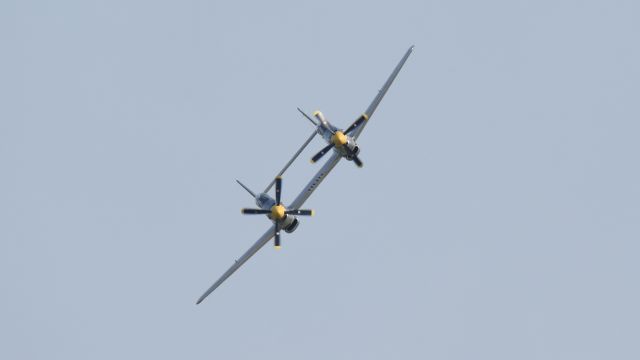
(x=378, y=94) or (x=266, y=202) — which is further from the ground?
(x=378, y=94)

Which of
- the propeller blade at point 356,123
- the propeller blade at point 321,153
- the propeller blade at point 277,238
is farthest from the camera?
the propeller blade at point 356,123

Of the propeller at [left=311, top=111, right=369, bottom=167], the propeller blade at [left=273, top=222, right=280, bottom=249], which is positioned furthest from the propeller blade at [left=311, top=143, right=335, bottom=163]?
the propeller blade at [left=273, top=222, right=280, bottom=249]

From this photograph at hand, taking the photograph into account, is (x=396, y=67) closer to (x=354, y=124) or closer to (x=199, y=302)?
(x=354, y=124)

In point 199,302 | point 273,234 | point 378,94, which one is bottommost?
point 199,302

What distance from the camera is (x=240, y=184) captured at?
11238 cm

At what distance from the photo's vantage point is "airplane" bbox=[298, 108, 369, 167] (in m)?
113

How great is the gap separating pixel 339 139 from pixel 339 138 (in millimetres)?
133

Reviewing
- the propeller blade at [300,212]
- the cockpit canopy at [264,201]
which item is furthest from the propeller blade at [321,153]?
the cockpit canopy at [264,201]

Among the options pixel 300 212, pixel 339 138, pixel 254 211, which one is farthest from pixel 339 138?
pixel 254 211

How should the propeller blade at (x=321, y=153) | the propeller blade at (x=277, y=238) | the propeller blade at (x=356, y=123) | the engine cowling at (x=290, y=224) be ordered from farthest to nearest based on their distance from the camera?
the propeller blade at (x=356, y=123), the engine cowling at (x=290, y=224), the propeller blade at (x=321, y=153), the propeller blade at (x=277, y=238)

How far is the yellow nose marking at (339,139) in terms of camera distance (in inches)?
4446

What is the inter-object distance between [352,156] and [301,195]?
7.47 meters

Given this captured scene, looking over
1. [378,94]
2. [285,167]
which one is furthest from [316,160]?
[378,94]

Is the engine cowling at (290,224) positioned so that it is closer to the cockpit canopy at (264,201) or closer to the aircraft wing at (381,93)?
the cockpit canopy at (264,201)
